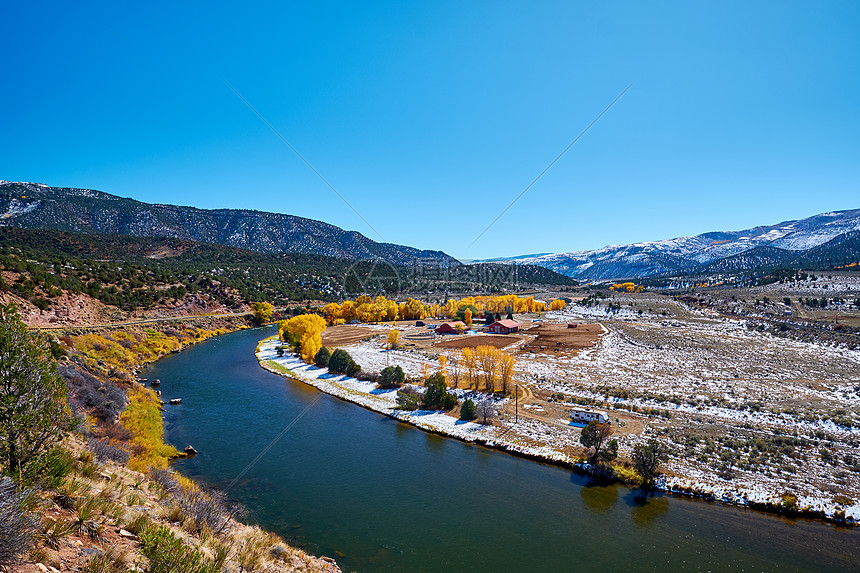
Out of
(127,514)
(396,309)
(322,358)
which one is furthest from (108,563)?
(396,309)

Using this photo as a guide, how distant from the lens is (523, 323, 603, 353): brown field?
57.2 m

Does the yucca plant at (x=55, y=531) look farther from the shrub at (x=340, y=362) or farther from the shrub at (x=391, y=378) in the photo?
the shrub at (x=340, y=362)

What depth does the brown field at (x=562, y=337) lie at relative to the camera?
57.2 meters

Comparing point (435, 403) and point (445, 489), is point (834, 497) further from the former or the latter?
point (435, 403)

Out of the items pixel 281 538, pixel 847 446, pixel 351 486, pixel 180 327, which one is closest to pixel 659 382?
pixel 847 446

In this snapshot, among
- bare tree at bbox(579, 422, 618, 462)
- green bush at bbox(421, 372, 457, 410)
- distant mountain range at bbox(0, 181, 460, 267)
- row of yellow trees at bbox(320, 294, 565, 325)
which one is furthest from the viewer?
distant mountain range at bbox(0, 181, 460, 267)

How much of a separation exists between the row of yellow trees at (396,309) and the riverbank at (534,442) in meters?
41.4

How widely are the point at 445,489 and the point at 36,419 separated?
1726 centimetres

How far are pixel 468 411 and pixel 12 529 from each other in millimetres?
26224

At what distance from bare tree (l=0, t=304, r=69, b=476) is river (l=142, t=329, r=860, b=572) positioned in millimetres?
10855

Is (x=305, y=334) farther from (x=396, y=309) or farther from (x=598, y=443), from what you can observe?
(x=396, y=309)

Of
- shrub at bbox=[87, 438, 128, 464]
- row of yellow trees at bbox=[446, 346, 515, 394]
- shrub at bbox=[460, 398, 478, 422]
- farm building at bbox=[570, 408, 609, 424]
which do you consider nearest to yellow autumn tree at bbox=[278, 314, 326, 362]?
row of yellow trees at bbox=[446, 346, 515, 394]

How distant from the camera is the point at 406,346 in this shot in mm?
59531

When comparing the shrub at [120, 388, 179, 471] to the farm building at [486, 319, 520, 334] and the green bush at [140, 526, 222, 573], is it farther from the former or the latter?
the farm building at [486, 319, 520, 334]
